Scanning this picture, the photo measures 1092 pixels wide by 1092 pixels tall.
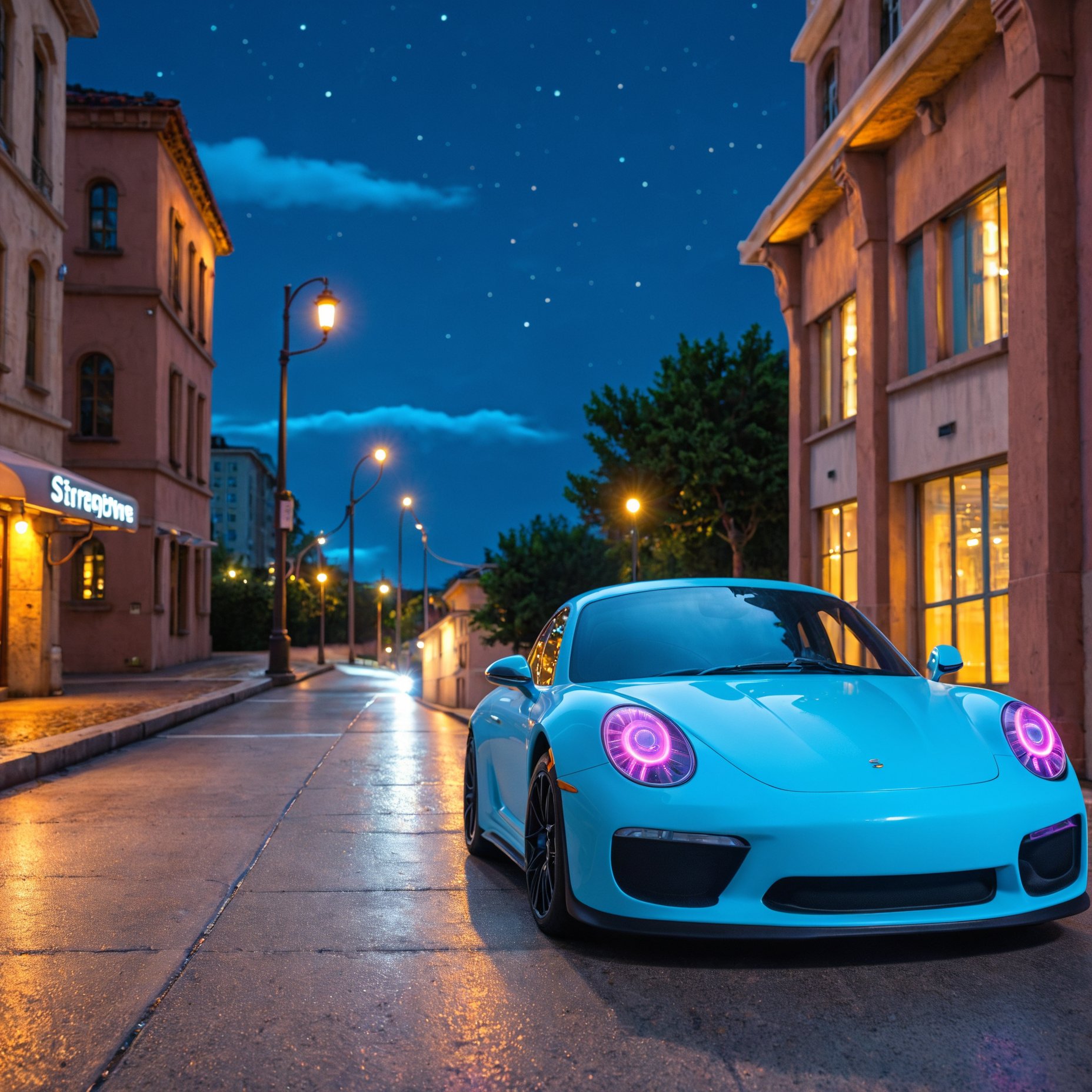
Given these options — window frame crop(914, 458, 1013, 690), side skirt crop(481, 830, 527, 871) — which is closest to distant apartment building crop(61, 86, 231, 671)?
window frame crop(914, 458, 1013, 690)

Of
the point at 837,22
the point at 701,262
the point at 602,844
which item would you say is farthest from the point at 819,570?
the point at 701,262

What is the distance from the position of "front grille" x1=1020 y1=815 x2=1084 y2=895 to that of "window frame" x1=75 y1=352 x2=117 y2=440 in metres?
30.5

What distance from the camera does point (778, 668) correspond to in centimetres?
511

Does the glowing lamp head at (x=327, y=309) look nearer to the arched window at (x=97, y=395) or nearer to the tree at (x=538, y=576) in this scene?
the arched window at (x=97, y=395)

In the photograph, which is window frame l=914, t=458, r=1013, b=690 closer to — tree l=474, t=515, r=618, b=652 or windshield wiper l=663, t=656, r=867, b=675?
windshield wiper l=663, t=656, r=867, b=675

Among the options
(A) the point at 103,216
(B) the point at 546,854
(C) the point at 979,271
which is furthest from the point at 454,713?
(A) the point at 103,216

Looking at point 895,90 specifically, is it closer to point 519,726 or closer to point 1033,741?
point 519,726

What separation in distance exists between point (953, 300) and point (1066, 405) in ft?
14.6

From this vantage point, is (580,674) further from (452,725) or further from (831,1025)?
(452,725)

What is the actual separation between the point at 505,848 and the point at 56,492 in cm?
1266

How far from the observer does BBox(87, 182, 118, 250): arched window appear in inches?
1235

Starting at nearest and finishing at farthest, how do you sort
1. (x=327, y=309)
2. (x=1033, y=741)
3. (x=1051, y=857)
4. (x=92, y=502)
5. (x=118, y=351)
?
(x=1051, y=857) < (x=1033, y=741) < (x=92, y=502) < (x=327, y=309) < (x=118, y=351)

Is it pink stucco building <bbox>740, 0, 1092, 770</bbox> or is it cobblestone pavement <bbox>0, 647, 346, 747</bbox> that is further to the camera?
cobblestone pavement <bbox>0, 647, 346, 747</bbox>

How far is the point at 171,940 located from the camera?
4617mm
